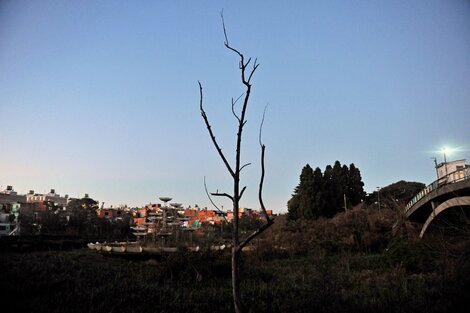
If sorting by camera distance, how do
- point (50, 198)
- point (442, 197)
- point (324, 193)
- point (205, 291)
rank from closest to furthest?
point (205, 291), point (442, 197), point (324, 193), point (50, 198)

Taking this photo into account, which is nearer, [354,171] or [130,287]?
[130,287]

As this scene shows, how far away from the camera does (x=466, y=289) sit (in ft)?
20.7

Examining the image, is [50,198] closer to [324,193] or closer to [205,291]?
[324,193]

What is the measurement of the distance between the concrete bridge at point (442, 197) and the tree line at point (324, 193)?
12474 millimetres

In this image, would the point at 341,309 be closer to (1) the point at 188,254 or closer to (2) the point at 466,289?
(2) the point at 466,289

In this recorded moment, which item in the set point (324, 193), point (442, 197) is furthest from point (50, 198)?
point (442, 197)

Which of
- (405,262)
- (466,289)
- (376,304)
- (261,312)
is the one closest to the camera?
(466,289)

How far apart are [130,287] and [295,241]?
16.7 m

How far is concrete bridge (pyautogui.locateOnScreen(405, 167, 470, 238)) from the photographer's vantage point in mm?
17484

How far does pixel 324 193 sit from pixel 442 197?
1896cm

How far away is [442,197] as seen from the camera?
69.9 ft

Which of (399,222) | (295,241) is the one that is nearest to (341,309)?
(295,241)

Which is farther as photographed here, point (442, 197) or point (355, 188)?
point (355, 188)

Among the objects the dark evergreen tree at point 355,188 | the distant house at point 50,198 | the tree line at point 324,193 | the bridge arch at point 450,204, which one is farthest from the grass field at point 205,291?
the distant house at point 50,198
